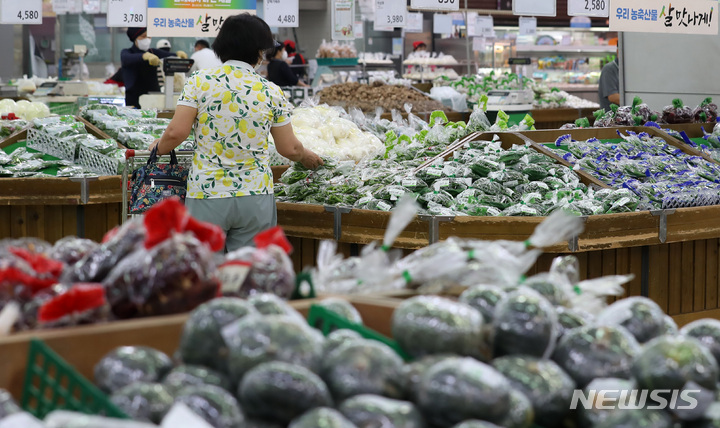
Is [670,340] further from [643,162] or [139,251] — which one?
[643,162]

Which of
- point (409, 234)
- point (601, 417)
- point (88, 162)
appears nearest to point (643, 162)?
point (409, 234)

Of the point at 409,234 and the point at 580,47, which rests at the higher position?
the point at 580,47

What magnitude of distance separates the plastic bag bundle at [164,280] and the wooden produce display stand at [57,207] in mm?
3756

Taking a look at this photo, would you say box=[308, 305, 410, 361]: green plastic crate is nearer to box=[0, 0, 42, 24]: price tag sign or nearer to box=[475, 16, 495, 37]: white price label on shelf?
box=[0, 0, 42, 24]: price tag sign

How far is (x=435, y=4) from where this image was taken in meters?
8.45

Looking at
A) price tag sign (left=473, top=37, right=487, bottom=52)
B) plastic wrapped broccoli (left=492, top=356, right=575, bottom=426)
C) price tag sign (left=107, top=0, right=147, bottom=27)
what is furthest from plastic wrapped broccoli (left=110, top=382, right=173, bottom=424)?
price tag sign (left=473, top=37, right=487, bottom=52)

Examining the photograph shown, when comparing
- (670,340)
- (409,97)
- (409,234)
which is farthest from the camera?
(409,97)

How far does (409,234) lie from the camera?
13.5 feet

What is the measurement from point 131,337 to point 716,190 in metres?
3.95

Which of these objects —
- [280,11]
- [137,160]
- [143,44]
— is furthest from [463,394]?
[143,44]

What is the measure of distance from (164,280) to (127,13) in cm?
649

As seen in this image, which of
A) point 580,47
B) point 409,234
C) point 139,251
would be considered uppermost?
point 580,47

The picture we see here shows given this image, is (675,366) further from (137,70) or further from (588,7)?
(137,70)

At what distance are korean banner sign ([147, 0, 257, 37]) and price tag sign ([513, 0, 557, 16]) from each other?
3083 mm
